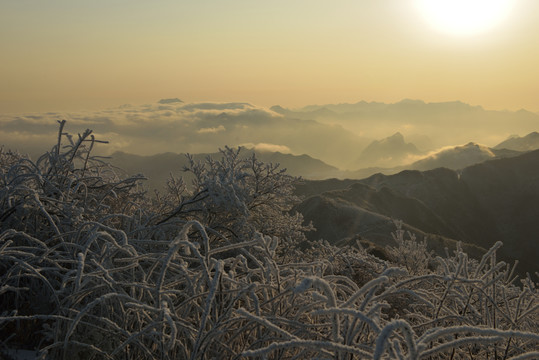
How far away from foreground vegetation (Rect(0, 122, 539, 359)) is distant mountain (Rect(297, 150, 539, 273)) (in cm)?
4352

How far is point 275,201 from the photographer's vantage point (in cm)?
669

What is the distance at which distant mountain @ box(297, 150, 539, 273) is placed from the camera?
59.9m

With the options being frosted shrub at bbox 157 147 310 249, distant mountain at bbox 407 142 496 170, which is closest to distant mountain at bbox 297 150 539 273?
frosted shrub at bbox 157 147 310 249

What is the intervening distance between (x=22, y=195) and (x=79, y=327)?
6.56 feet

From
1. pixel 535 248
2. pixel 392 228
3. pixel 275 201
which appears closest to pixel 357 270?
pixel 275 201

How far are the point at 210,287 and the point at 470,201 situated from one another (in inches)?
3051

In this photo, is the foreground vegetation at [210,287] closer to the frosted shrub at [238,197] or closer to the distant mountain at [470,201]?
the frosted shrub at [238,197]

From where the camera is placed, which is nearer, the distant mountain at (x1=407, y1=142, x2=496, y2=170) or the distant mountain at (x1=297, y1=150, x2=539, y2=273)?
the distant mountain at (x1=297, y1=150, x2=539, y2=273)

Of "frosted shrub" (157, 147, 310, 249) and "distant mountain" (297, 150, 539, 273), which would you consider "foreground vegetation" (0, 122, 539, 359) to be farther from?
"distant mountain" (297, 150, 539, 273)

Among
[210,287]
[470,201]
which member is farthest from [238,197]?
[470,201]

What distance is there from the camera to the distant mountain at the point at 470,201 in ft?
197

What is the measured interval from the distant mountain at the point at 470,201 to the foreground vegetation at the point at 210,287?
43517 mm

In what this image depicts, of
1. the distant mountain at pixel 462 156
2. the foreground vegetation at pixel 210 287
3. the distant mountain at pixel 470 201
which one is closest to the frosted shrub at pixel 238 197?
the foreground vegetation at pixel 210 287

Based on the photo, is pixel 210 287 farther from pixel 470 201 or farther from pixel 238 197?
pixel 470 201
